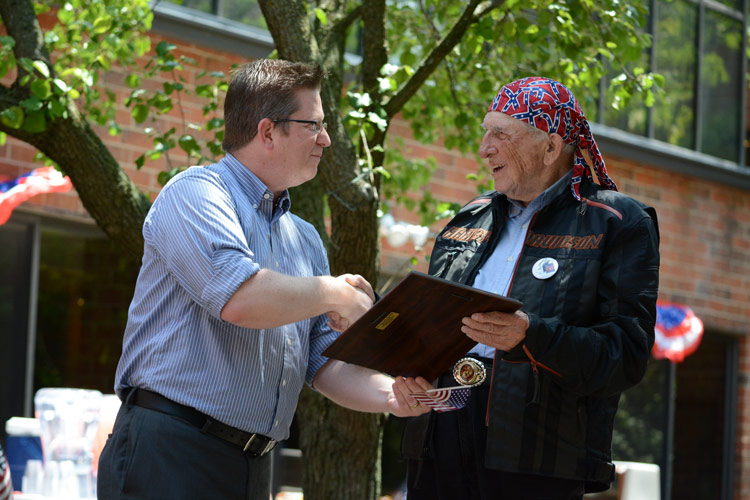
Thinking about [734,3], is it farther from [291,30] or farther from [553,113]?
[553,113]

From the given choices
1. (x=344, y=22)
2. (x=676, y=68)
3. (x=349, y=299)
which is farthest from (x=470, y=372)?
(x=676, y=68)

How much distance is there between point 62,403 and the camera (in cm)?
492

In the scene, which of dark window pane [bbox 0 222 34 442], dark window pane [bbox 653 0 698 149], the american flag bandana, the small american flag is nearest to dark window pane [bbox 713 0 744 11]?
dark window pane [bbox 653 0 698 149]

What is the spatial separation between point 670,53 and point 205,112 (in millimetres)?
6740

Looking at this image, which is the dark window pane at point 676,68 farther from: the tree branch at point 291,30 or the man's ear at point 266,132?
the man's ear at point 266,132

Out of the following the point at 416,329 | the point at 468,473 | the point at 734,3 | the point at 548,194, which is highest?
the point at 734,3

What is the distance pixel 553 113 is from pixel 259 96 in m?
0.93

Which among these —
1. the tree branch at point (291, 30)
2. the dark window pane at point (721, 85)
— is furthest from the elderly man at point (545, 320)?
the dark window pane at point (721, 85)

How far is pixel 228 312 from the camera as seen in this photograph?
2.60 metres

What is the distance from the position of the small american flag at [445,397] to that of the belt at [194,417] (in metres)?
0.54

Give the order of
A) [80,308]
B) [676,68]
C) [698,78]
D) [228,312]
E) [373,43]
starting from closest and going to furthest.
Result: [228,312]
[373,43]
[80,308]
[676,68]
[698,78]

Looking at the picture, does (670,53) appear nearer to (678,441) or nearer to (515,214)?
(678,441)

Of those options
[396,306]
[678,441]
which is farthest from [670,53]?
[396,306]

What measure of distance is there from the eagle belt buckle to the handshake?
0.38m
